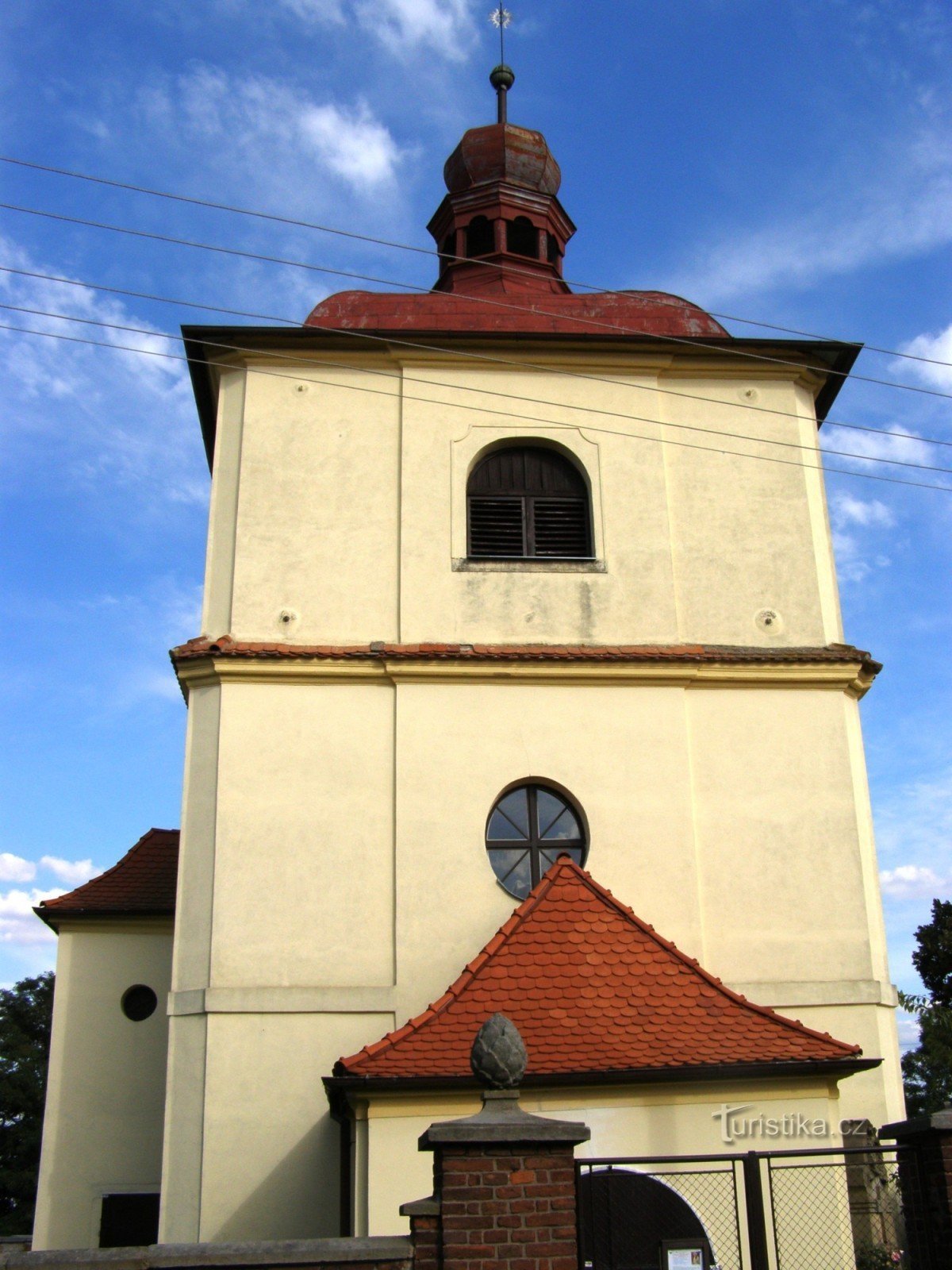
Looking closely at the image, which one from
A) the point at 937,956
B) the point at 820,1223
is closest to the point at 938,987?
Result: the point at 937,956

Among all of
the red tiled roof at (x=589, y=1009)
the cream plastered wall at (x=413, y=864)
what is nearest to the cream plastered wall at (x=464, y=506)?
the cream plastered wall at (x=413, y=864)

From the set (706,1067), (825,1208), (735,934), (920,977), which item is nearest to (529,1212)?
(706,1067)

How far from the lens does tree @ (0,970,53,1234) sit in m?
41.3

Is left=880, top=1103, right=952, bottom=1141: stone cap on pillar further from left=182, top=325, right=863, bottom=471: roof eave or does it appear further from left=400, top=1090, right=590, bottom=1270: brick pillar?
left=182, top=325, right=863, bottom=471: roof eave

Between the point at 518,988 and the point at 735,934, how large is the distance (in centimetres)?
287

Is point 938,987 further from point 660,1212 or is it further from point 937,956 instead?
point 660,1212

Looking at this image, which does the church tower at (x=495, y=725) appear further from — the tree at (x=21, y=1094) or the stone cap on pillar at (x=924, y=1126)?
the tree at (x=21, y=1094)

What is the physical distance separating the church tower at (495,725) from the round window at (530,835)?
0.03 meters

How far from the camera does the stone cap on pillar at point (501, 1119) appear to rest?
673 cm

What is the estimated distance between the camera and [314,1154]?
11.9 meters

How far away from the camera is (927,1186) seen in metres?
7.53

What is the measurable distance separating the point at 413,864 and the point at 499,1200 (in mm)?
6328

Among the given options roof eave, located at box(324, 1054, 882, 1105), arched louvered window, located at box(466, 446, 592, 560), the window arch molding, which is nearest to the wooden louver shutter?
arched louvered window, located at box(466, 446, 592, 560)

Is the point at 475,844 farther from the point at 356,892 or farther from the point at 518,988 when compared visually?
the point at 518,988
